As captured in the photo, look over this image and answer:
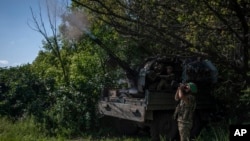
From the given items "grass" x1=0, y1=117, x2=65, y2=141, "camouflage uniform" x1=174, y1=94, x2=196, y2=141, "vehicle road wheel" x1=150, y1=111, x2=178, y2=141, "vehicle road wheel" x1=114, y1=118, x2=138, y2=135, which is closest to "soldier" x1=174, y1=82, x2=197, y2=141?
"camouflage uniform" x1=174, y1=94, x2=196, y2=141

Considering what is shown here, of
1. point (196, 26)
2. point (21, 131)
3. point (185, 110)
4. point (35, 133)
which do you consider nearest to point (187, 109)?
point (185, 110)

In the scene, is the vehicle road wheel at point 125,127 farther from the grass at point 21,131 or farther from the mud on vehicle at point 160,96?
the grass at point 21,131

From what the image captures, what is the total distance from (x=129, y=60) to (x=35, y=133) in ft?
13.4

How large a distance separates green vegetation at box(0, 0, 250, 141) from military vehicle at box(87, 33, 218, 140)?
324mm

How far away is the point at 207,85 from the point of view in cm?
994

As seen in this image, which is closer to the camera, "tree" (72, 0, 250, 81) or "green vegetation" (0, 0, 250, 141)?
"tree" (72, 0, 250, 81)

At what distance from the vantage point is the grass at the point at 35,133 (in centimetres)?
900

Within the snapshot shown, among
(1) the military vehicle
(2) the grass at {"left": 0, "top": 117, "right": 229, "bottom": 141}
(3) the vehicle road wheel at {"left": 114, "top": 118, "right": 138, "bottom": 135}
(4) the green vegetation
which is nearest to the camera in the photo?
(4) the green vegetation

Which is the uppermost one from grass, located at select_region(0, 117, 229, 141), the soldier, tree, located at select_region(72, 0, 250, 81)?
tree, located at select_region(72, 0, 250, 81)

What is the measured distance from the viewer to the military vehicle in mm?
8875

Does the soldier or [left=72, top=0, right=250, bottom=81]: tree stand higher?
[left=72, top=0, right=250, bottom=81]: tree

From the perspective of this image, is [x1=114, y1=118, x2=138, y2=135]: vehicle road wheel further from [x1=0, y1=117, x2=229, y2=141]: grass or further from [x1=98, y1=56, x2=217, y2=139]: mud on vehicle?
[x1=98, y1=56, x2=217, y2=139]: mud on vehicle

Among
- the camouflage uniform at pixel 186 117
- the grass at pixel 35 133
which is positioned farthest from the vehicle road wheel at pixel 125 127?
the camouflage uniform at pixel 186 117

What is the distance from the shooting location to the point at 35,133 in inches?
430
